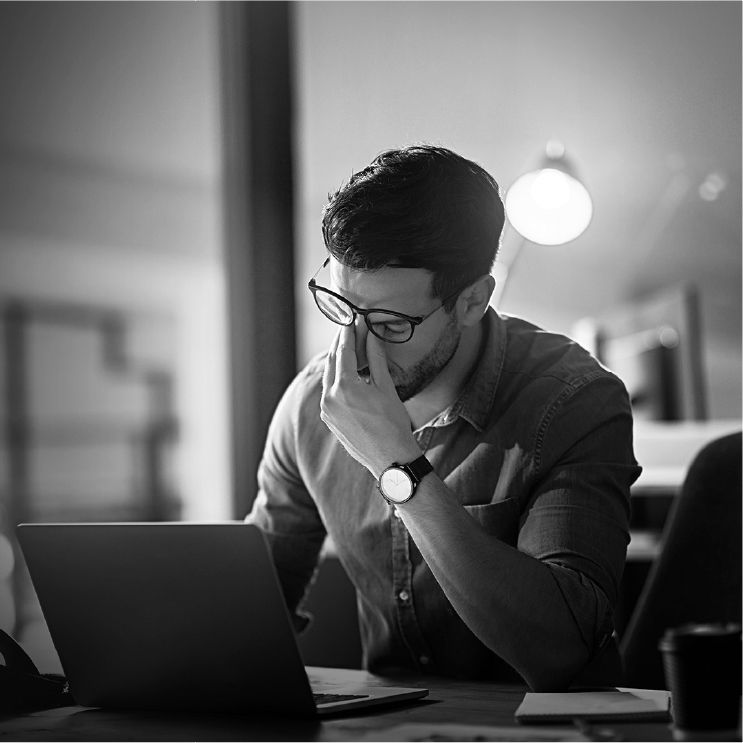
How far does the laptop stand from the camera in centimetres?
96

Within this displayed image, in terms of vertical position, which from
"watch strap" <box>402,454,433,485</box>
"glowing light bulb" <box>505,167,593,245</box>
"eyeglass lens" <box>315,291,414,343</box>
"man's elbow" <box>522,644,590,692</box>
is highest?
"glowing light bulb" <box>505,167,593,245</box>

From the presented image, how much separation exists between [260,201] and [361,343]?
1.64 metres

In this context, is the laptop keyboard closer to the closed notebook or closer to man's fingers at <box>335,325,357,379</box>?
the closed notebook

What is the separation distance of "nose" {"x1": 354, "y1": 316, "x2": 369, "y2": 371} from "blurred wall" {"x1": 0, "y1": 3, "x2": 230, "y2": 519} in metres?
1.20

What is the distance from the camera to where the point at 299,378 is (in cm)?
165

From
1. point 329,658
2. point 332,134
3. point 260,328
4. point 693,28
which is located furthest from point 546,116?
point 329,658

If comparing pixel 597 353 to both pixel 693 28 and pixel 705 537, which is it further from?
pixel 705 537

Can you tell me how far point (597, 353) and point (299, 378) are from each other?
1713 mm

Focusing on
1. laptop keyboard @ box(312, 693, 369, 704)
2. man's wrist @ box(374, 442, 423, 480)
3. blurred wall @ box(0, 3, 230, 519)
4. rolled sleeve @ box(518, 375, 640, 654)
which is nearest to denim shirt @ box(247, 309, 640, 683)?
rolled sleeve @ box(518, 375, 640, 654)

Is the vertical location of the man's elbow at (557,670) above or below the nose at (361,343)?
below

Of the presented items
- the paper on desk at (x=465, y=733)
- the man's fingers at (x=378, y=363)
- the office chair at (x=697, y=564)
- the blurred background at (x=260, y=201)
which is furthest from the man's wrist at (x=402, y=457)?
the blurred background at (x=260, y=201)

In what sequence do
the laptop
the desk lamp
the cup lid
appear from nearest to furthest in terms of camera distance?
the cup lid < the laptop < the desk lamp

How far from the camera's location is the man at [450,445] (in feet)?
3.92

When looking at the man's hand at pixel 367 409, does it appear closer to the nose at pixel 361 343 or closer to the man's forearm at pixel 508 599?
the nose at pixel 361 343
